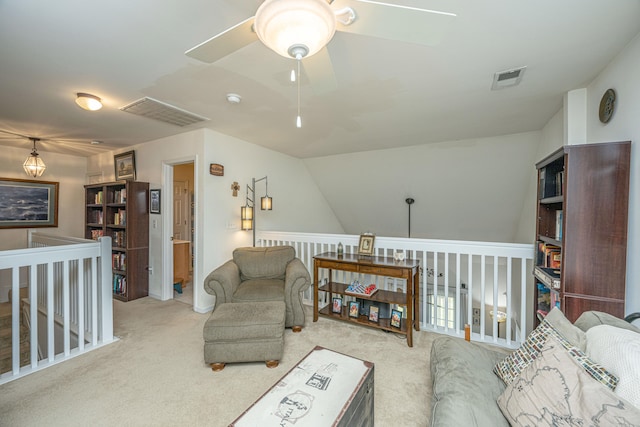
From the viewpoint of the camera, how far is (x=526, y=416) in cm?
103

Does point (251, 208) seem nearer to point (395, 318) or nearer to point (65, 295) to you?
point (65, 295)

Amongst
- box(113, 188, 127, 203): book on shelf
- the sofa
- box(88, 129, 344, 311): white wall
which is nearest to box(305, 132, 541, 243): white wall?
box(88, 129, 344, 311): white wall

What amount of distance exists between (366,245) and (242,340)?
164 cm

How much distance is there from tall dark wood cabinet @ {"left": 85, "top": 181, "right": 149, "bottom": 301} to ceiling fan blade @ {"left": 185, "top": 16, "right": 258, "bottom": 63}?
3420mm

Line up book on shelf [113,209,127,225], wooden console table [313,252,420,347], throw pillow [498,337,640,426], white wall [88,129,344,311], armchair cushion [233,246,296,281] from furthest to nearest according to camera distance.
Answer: book on shelf [113,209,127,225]
white wall [88,129,344,311]
armchair cushion [233,246,296,281]
wooden console table [313,252,420,347]
throw pillow [498,337,640,426]

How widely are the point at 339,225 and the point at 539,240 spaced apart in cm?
438

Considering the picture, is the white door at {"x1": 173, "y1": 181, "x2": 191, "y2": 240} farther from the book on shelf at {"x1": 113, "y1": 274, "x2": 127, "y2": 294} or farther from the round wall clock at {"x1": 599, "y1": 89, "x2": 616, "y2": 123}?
the round wall clock at {"x1": 599, "y1": 89, "x2": 616, "y2": 123}

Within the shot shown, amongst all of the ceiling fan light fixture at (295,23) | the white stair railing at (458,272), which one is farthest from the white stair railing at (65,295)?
the ceiling fan light fixture at (295,23)

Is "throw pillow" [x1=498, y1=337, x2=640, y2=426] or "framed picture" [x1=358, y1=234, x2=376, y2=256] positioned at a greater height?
"framed picture" [x1=358, y1=234, x2=376, y2=256]

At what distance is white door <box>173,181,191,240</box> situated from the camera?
557 centimetres

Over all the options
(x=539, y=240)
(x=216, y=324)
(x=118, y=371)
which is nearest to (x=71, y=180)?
(x=118, y=371)

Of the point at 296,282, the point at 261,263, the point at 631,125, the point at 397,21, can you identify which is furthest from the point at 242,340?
the point at 631,125

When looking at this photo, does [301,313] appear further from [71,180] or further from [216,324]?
[71,180]

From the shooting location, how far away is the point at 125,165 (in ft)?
14.1
